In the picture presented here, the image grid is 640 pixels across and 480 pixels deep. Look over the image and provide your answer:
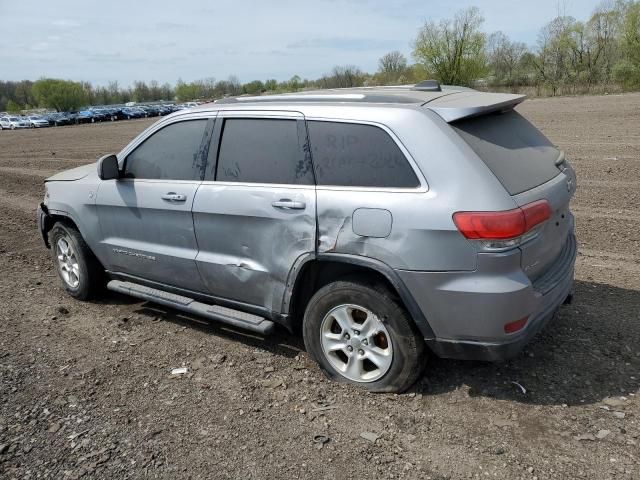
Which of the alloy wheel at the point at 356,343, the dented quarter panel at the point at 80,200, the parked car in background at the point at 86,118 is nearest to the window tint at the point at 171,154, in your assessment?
the dented quarter panel at the point at 80,200

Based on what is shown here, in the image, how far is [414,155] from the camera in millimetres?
3131

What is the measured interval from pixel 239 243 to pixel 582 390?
7.89 feet

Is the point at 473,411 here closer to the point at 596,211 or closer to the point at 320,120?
the point at 320,120

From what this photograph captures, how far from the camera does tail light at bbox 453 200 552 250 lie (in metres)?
2.88

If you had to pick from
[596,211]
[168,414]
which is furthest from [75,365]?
[596,211]

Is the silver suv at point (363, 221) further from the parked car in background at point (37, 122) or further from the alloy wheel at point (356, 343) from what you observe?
the parked car in background at point (37, 122)

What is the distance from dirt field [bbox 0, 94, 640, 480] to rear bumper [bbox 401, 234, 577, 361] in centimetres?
47

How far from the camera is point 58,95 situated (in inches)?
4441

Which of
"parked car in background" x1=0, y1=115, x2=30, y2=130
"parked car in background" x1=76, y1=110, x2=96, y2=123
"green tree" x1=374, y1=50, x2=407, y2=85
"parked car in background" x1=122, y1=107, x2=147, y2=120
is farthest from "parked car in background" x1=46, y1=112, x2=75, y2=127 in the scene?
"green tree" x1=374, y1=50, x2=407, y2=85

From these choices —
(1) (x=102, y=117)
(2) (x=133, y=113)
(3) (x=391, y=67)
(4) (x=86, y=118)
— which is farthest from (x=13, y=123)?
(3) (x=391, y=67)

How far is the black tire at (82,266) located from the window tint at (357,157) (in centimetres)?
271

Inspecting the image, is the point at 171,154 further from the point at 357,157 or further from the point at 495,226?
the point at 495,226

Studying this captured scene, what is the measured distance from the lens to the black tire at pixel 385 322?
323 cm

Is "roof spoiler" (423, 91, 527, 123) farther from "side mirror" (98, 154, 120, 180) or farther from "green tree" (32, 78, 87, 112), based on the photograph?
"green tree" (32, 78, 87, 112)
